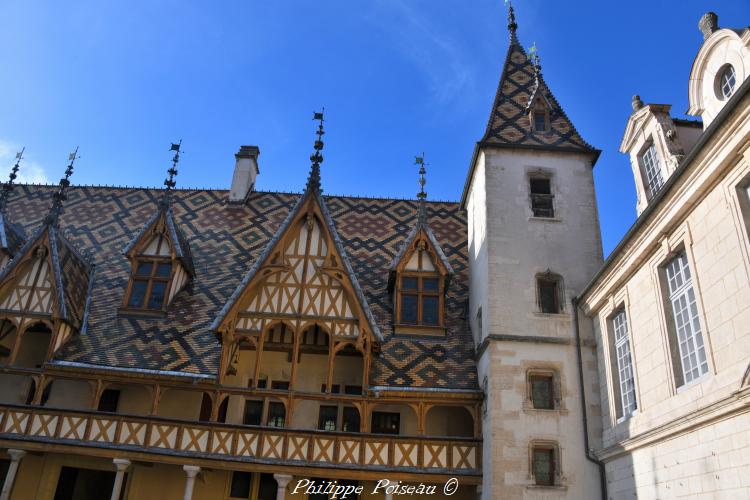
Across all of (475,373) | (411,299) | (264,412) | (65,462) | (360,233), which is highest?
(360,233)

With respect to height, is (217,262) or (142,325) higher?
(217,262)

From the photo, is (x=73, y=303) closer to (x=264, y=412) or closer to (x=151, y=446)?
(x=151, y=446)

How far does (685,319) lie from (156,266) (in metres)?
12.6

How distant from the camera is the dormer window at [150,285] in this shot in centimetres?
1570

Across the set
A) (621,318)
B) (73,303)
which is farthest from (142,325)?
(621,318)

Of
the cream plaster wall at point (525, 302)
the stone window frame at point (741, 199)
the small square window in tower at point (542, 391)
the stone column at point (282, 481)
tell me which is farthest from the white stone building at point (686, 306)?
the stone column at point (282, 481)

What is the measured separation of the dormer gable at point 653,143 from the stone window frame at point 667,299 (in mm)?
1970

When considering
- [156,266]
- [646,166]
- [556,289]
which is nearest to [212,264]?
[156,266]

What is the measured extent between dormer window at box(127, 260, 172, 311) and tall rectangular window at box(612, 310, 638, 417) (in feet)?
35.7

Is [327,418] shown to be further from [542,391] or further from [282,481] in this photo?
[542,391]

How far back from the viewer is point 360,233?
768 inches

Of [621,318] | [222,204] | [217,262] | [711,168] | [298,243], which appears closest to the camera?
[711,168]

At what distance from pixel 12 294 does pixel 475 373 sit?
439 inches

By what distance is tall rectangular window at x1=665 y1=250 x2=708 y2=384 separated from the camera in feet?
28.0
